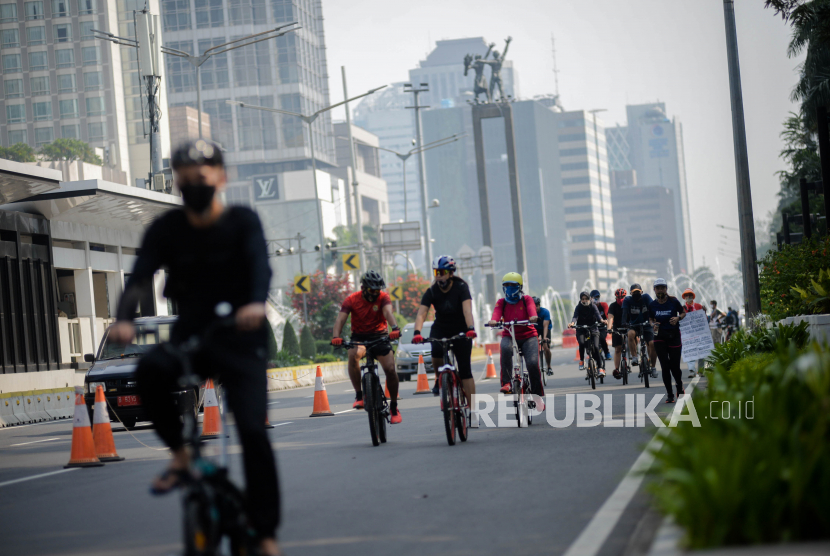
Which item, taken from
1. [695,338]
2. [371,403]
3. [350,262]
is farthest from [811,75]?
[371,403]

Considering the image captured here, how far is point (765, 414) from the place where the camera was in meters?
5.35

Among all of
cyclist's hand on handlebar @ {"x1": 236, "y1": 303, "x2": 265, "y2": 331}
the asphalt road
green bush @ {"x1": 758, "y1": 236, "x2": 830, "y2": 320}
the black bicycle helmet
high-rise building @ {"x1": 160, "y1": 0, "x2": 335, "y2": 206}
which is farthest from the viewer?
high-rise building @ {"x1": 160, "y1": 0, "x2": 335, "y2": 206}

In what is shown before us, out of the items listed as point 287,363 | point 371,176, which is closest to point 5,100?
point 371,176

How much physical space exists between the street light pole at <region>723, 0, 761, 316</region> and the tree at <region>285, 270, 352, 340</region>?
1279 inches

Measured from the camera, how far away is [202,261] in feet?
16.2

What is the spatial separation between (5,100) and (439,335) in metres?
113

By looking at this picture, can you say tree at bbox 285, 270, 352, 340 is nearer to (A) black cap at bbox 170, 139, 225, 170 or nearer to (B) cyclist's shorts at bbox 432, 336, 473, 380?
(B) cyclist's shorts at bbox 432, 336, 473, 380

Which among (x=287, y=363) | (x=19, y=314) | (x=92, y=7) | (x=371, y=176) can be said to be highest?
(x=92, y=7)

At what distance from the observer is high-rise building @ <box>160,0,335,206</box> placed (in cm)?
13862

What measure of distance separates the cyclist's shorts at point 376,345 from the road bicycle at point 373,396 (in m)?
0.05

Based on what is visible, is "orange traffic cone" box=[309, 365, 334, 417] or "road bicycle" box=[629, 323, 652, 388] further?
"road bicycle" box=[629, 323, 652, 388]

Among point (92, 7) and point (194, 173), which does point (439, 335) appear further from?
point (92, 7)

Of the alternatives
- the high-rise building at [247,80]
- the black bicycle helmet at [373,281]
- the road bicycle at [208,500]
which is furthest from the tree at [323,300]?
the high-rise building at [247,80]

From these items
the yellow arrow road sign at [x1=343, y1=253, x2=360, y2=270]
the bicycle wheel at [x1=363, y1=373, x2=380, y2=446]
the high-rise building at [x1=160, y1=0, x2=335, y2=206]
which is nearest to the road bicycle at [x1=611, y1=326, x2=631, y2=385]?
the bicycle wheel at [x1=363, y1=373, x2=380, y2=446]
